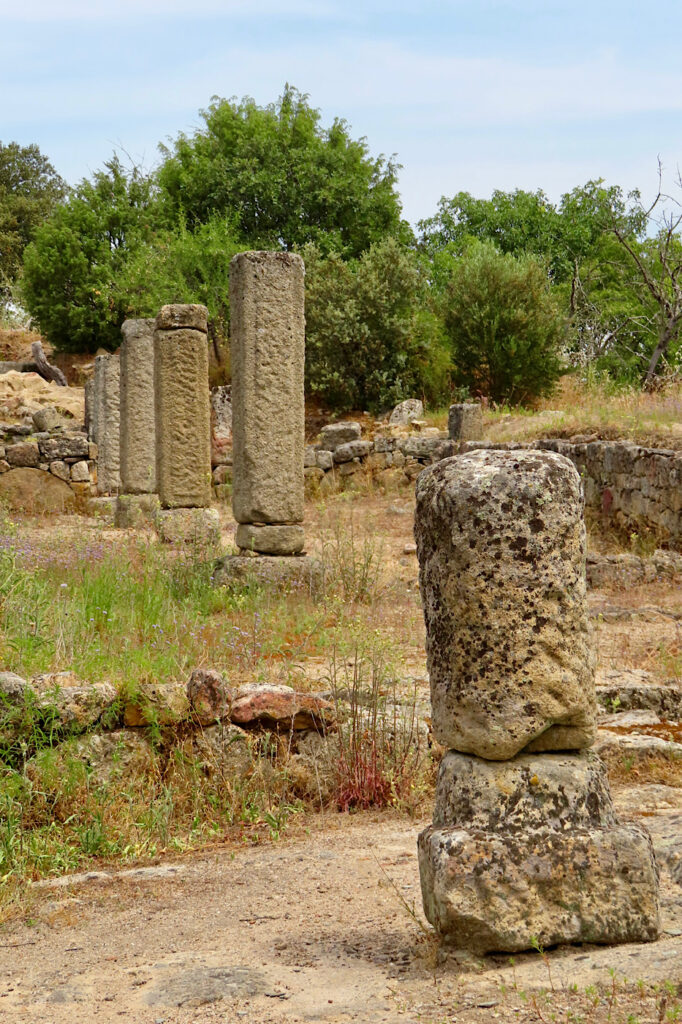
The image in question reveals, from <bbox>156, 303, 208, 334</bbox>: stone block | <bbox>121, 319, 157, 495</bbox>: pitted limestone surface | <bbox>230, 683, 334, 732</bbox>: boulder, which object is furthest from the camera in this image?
<bbox>121, 319, 157, 495</bbox>: pitted limestone surface

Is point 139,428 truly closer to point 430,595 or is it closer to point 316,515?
point 316,515

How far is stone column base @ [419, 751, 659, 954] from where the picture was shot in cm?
288

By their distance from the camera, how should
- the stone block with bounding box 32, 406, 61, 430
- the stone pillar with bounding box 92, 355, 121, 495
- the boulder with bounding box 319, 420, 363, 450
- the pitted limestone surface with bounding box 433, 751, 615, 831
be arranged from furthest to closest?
the stone block with bounding box 32, 406, 61, 430, the boulder with bounding box 319, 420, 363, 450, the stone pillar with bounding box 92, 355, 121, 495, the pitted limestone surface with bounding box 433, 751, 615, 831

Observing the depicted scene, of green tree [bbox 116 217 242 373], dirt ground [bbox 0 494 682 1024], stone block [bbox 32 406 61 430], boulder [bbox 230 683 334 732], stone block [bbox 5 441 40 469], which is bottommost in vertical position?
dirt ground [bbox 0 494 682 1024]

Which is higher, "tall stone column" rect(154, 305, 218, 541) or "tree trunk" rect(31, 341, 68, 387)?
"tree trunk" rect(31, 341, 68, 387)

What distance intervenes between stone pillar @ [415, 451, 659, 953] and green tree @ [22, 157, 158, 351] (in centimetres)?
2543

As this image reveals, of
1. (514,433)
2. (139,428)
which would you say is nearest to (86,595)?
(139,428)

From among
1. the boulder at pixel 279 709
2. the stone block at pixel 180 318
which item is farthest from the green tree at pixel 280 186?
the boulder at pixel 279 709

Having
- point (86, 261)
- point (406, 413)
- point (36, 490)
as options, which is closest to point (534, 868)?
point (36, 490)

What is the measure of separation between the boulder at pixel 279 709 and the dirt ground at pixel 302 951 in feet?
1.62

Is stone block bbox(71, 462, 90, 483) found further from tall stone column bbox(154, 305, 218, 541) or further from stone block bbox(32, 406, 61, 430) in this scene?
tall stone column bbox(154, 305, 218, 541)

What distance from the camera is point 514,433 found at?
15633 mm

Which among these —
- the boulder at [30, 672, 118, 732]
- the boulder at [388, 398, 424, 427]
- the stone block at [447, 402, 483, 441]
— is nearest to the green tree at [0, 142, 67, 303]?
the boulder at [388, 398, 424, 427]

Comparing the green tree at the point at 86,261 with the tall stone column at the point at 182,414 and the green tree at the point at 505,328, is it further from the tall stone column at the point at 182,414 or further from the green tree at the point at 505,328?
the tall stone column at the point at 182,414
